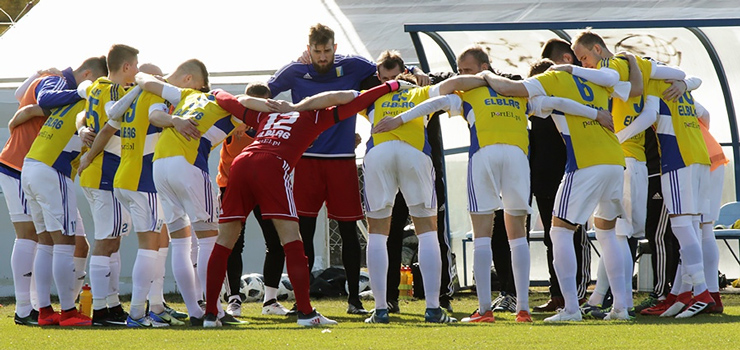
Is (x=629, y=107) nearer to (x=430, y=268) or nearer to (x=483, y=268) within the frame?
(x=483, y=268)

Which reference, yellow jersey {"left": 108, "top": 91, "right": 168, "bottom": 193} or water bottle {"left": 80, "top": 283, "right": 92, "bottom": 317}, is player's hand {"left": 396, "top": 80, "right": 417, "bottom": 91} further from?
water bottle {"left": 80, "top": 283, "right": 92, "bottom": 317}

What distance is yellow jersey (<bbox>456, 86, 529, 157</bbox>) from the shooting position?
691 centimetres

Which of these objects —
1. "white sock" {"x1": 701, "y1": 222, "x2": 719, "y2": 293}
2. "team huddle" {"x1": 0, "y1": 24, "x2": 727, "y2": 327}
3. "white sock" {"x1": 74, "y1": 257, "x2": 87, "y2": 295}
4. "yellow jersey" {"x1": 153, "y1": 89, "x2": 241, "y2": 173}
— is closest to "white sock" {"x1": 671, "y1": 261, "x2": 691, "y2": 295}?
"team huddle" {"x1": 0, "y1": 24, "x2": 727, "y2": 327}

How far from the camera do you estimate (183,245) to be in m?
7.12

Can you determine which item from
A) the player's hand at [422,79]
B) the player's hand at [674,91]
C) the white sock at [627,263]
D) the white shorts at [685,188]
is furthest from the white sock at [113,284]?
the player's hand at [674,91]

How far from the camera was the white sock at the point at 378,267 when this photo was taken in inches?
280

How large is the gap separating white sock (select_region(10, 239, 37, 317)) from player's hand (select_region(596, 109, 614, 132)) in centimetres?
432

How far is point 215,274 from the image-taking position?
6578 mm

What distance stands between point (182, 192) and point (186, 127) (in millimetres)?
431

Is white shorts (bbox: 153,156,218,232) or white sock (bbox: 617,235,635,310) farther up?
white shorts (bbox: 153,156,218,232)

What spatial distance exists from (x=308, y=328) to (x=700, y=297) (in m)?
2.81

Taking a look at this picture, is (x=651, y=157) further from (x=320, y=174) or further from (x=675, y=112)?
(x=320, y=174)

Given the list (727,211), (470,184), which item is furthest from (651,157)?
(727,211)

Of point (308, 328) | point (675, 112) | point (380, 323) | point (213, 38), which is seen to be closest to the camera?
point (308, 328)
